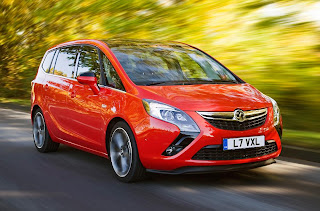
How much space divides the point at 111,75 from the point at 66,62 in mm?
1488

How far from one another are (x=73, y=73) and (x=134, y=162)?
6.50ft

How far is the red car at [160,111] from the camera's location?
501cm

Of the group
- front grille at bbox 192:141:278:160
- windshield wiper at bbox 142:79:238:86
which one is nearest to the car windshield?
windshield wiper at bbox 142:79:238:86

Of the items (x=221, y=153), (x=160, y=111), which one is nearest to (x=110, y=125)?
(x=160, y=111)

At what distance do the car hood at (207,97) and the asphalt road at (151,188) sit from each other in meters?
0.80

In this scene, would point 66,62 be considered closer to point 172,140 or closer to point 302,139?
point 172,140

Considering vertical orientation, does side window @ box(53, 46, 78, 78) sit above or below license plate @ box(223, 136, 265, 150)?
above

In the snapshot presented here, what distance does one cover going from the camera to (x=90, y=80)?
597 cm

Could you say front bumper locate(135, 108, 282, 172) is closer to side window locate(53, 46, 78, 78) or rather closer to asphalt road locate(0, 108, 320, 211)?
asphalt road locate(0, 108, 320, 211)

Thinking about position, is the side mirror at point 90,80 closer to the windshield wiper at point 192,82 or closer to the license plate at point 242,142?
the windshield wiper at point 192,82

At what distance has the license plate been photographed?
500 centimetres

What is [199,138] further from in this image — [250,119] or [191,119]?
[250,119]

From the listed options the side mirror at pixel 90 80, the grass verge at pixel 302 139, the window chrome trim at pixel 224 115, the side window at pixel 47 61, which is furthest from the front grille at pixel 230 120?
the side window at pixel 47 61

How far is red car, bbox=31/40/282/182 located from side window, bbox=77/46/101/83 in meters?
0.02
